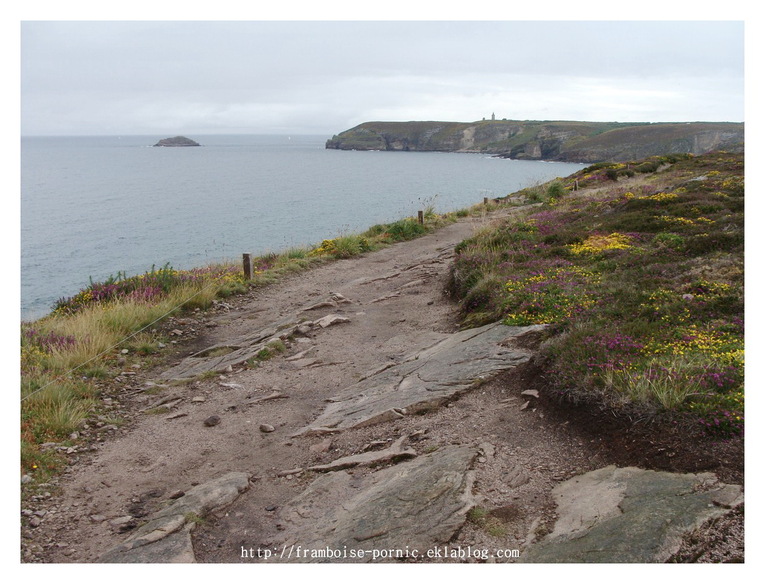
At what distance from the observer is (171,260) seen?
3453 centimetres

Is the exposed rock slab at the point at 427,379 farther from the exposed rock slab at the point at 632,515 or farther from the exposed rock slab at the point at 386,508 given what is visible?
the exposed rock slab at the point at 632,515

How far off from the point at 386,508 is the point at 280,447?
2522 mm

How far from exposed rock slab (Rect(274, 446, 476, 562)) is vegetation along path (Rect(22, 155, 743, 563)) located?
0.02m

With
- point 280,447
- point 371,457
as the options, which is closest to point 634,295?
point 371,457

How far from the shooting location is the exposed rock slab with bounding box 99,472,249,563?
5.09 m

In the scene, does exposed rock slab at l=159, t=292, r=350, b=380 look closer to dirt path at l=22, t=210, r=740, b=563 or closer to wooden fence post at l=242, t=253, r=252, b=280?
dirt path at l=22, t=210, r=740, b=563

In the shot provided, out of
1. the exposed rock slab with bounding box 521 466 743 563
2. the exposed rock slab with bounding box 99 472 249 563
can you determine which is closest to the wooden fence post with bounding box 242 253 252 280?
the exposed rock slab with bounding box 99 472 249 563

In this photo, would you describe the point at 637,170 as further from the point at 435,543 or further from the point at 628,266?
the point at 435,543

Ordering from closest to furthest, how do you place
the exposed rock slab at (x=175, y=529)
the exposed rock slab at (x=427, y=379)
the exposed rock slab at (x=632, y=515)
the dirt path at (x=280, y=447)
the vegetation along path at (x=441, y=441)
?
the exposed rock slab at (x=632, y=515), the vegetation along path at (x=441, y=441), the exposed rock slab at (x=175, y=529), the dirt path at (x=280, y=447), the exposed rock slab at (x=427, y=379)

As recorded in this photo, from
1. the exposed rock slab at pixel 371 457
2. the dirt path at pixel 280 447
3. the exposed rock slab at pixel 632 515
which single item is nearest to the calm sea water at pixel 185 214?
the dirt path at pixel 280 447

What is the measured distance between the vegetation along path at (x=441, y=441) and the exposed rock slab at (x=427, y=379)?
0.12ft

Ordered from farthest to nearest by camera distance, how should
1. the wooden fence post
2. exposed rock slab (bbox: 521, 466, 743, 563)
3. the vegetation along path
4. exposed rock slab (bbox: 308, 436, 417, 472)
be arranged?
the wooden fence post < exposed rock slab (bbox: 308, 436, 417, 472) < the vegetation along path < exposed rock slab (bbox: 521, 466, 743, 563)

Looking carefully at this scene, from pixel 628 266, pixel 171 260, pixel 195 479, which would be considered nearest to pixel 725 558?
pixel 195 479

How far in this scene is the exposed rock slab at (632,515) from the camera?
4.06m
